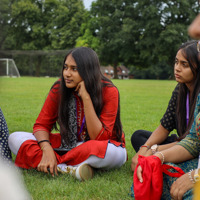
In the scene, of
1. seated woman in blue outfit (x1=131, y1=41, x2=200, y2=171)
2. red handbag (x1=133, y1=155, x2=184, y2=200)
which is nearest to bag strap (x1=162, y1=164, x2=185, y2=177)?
red handbag (x1=133, y1=155, x2=184, y2=200)

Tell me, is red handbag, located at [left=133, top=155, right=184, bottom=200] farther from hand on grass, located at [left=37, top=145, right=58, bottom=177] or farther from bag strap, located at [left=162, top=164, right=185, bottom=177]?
hand on grass, located at [left=37, top=145, right=58, bottom=177]

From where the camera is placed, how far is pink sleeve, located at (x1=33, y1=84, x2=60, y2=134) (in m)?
2.97

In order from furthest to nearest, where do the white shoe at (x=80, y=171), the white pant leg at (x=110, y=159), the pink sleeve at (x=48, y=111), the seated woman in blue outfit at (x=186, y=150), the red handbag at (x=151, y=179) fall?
the pink sleeve at (x=48, y=111) < the white pant leg at (x=110, y=159) < the white shoe at (x=80, y=171) < the red handbag at (x=151, y=179) < the seated woman in blue outfit at (x=186, y=150)

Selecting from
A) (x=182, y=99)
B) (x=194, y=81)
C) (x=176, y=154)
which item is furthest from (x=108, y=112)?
(x=176, y=154)

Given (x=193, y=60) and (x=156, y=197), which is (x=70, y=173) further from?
(x=193, y=60)

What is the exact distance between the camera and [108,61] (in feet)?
144

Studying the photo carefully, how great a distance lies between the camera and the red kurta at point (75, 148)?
2.74 meters

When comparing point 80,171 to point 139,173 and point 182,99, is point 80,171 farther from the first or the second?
point 182,99

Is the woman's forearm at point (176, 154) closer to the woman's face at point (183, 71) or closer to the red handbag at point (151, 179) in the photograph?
the red handbag at point (151, 179)

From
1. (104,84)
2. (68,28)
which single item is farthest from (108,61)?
(104,84)

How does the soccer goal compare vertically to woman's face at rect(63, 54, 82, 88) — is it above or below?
above

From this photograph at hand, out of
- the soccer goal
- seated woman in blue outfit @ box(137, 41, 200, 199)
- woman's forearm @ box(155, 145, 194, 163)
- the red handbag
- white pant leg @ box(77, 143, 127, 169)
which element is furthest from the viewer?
white pant leg @ box(77, 143, 127, 169)

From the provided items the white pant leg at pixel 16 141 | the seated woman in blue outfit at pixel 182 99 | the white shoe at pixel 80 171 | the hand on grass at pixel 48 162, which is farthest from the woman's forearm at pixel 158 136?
the white pant leg at pixel 16 141

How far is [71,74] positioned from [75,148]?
64cm
